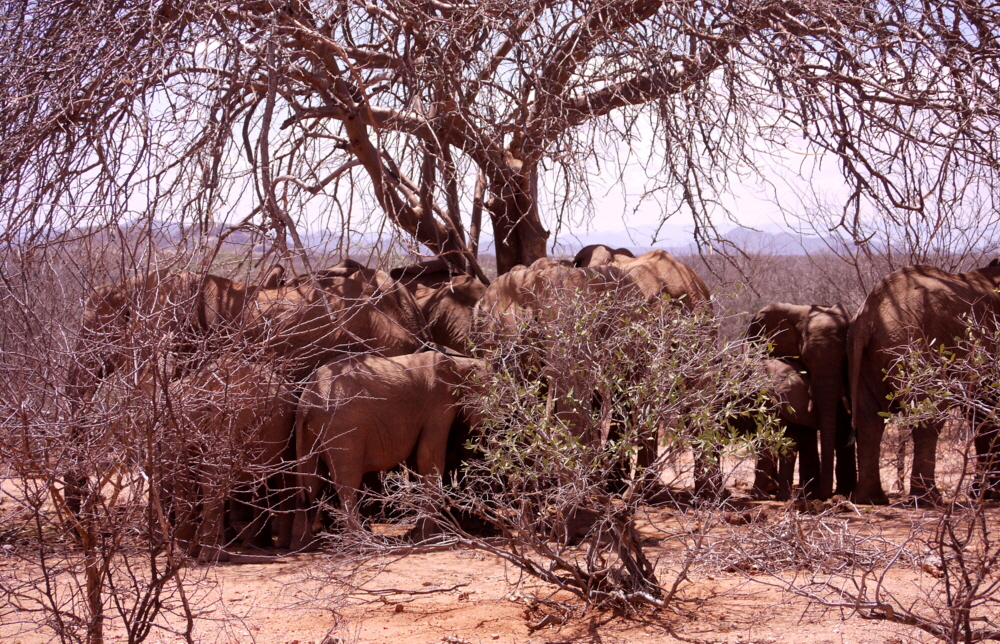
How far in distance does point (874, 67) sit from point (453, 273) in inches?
160

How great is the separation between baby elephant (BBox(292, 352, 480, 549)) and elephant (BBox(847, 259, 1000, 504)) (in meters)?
3.49

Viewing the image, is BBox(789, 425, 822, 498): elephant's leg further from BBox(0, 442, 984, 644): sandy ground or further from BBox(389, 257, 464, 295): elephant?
BBox(389, 257, 464, 295): elephant

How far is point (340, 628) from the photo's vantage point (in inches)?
191

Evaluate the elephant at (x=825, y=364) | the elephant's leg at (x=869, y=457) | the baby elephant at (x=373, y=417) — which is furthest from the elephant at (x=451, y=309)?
the elephant's leg at (x=869, y=457)

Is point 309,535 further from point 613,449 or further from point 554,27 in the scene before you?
point 554,27

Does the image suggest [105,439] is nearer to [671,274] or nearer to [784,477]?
[671,274]

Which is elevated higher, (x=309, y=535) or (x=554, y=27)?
(x=554, y=27)

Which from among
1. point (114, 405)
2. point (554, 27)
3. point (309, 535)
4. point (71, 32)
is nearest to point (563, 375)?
point (114, 405)

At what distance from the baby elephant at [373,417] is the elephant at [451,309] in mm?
1225

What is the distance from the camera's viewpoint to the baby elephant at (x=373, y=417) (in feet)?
22.4

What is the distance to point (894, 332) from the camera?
816 cm

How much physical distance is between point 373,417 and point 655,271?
8.37 feet

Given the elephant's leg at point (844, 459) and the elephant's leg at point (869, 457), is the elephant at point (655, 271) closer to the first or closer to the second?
the elephant's leg at point (869, 457)

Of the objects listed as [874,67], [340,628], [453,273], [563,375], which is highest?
[874,67]
